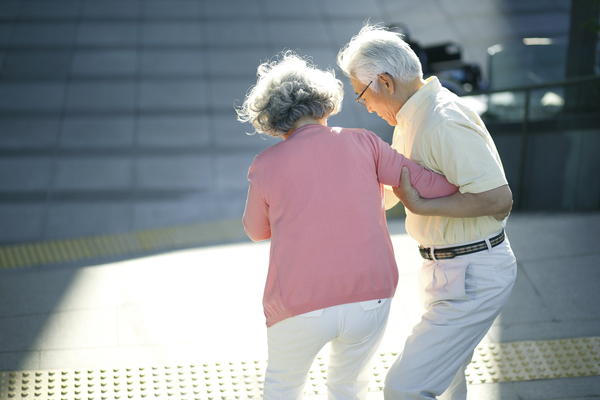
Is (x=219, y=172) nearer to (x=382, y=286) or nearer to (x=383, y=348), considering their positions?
(x=383, y=348)

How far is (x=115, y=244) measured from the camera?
454cm

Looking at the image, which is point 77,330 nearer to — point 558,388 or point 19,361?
point 19,361

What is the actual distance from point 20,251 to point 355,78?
337 centimetres

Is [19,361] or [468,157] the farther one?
[19,361]

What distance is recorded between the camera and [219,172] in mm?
6246

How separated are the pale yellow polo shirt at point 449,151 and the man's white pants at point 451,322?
0.11m

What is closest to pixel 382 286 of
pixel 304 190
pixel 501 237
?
pixel 304 190

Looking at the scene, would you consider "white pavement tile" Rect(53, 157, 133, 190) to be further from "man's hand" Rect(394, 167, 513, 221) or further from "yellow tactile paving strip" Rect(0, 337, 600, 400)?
"man's hand" Rect(394, 167, 513, 221)

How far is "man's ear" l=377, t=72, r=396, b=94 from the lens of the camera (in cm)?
212

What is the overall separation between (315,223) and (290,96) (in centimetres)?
44

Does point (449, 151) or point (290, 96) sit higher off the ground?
point (290, 96)

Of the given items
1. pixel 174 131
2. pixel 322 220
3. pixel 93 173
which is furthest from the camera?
pixel 174 131

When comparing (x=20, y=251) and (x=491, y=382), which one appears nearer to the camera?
(x=491, y=382)

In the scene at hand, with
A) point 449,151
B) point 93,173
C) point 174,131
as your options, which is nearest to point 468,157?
point 449,151
